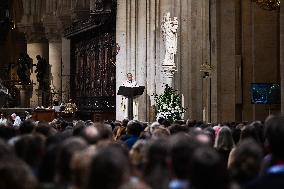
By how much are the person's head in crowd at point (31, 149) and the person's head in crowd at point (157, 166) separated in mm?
1053

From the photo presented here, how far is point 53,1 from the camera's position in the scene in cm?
4525

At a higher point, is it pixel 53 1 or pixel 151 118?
pixel 53 1

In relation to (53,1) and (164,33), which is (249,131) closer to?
(164,33)

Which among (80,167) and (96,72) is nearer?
(80,167)

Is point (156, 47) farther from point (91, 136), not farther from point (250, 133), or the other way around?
point (91, 136)

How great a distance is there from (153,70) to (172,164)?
22441 mm

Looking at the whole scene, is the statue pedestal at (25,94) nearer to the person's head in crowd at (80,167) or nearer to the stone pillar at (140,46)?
the stone pillar at (140,46)

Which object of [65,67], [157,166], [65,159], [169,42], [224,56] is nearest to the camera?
[65,159]

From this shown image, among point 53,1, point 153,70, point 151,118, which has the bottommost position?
point 151,118

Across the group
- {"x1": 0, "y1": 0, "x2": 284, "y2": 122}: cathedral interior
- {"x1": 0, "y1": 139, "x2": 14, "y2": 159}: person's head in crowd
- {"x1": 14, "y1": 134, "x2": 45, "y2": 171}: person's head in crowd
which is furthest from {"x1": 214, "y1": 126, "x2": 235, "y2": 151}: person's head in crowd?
{"x1": 0, "y1": 0, "x2": 284, "y2": 122}: cathedral interior

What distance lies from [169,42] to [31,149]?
62.5ft

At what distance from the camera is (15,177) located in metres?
5.02

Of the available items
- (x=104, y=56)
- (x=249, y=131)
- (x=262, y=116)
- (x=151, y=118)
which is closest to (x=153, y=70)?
(x=151, y=118)

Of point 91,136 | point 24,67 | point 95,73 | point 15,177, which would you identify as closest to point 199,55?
point 95,73
